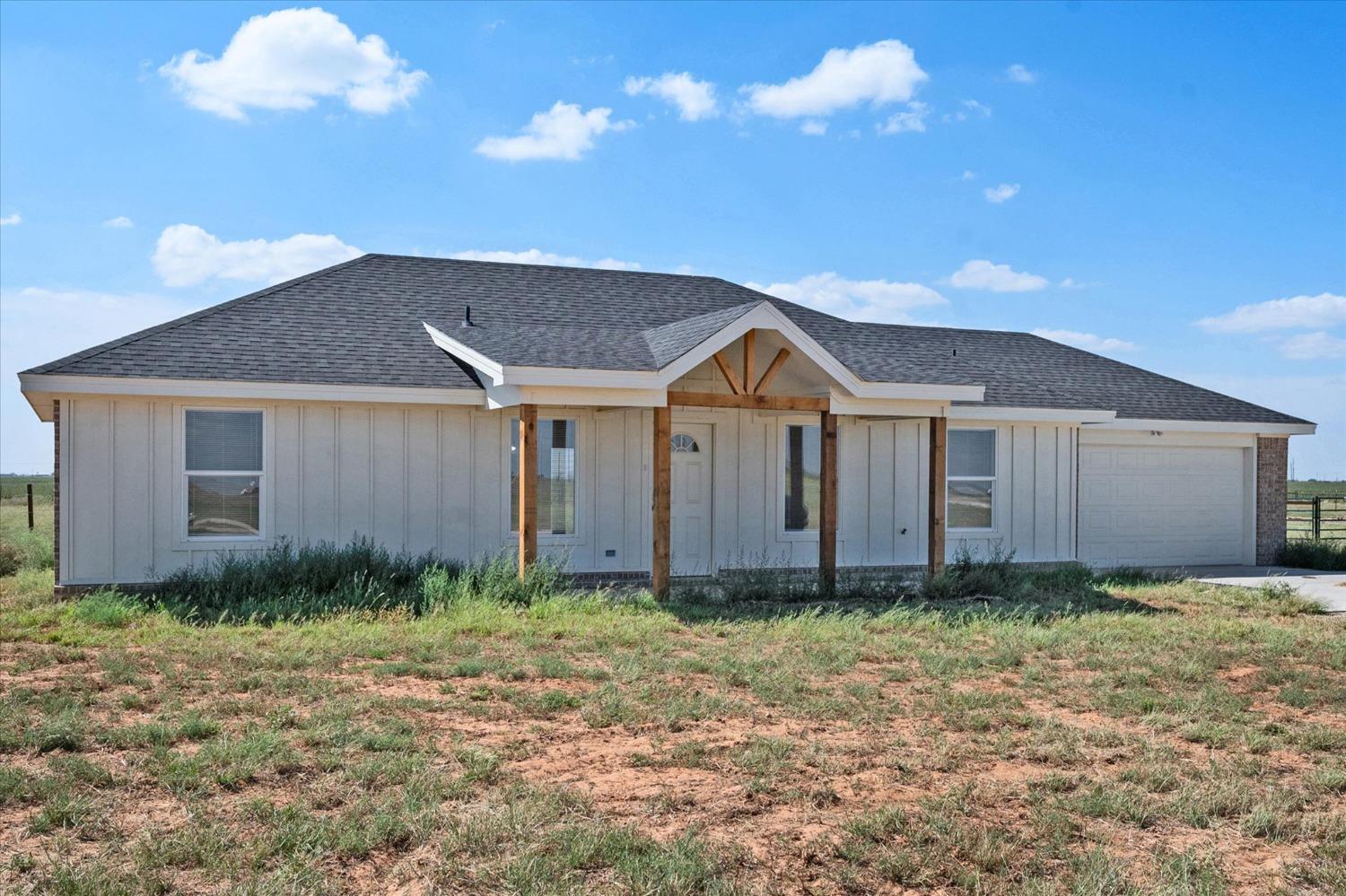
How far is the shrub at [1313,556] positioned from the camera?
20.5 metres

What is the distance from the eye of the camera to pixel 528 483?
13133mm

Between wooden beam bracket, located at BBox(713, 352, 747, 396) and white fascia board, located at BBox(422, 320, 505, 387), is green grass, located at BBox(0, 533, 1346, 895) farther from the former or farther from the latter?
wooden beam bracket, located at BBox(713, 352, 747, 396)

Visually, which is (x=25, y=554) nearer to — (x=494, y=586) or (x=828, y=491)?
(x=494, y=586)

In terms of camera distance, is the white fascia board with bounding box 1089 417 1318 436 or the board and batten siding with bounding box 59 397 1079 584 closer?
the board and batten siding with bounding box 59 397 1079 584

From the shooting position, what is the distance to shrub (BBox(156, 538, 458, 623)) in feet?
40.6

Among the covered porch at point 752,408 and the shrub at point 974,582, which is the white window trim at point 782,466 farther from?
the shrub at point 974,582

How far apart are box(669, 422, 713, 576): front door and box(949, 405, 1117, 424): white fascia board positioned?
392 cm

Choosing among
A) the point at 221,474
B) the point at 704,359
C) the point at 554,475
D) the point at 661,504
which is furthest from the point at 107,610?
the point at 704,359

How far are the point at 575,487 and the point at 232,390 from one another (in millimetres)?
4800

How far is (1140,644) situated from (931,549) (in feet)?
13.8

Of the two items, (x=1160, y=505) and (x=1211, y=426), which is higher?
(x=1211, y=426)

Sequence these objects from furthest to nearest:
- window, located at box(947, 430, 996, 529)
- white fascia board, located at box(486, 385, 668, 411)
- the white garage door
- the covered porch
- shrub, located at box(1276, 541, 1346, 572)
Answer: shrub, located at box(1276, 541, 1346, 572)
the white garage door
window, located at box(947, 430, 996, 529)
the covered porch
white fascia board, located at box(486, 385, 668, 411)

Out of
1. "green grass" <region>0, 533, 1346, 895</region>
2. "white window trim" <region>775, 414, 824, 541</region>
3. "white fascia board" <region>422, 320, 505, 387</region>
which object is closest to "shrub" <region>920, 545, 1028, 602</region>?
"green grass" <region>0, 533, 1346, 895</region>

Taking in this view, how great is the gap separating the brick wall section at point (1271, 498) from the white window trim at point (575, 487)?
13.4 meters
